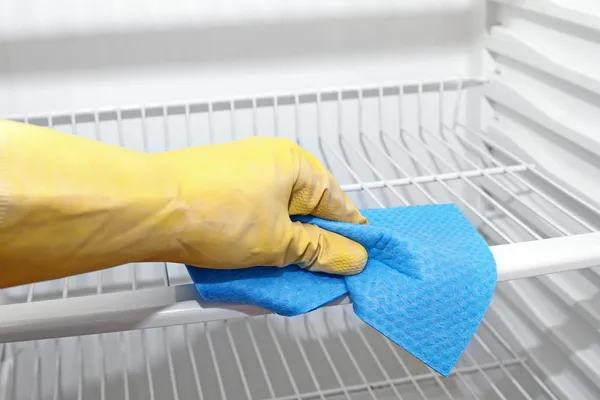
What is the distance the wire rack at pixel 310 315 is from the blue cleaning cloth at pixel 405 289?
45 cm

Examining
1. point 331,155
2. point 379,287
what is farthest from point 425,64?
point 379,287

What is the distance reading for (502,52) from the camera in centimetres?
106

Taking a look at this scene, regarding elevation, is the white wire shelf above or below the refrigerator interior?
below

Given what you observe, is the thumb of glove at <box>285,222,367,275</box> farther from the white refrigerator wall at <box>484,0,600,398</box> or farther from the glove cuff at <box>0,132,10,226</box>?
the white refrigerator wall at <box>484,0,600,398</box>

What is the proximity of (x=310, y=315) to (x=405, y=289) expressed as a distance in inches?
25.3

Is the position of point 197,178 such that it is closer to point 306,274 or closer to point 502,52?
point 306,274

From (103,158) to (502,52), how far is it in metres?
→ 0.77

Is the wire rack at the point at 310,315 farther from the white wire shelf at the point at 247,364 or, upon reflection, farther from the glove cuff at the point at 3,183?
the glove cuff at the point at 3,183

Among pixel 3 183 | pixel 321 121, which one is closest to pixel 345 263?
pixel 3 183

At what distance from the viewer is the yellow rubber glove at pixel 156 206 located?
0.44 meters

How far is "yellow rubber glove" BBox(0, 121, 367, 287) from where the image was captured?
438 mm

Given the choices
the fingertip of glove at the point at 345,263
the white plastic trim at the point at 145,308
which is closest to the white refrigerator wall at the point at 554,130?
the white plastic trim at the point at 145,308

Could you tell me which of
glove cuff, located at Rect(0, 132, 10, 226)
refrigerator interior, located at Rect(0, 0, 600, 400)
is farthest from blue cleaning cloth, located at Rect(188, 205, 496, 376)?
refrigerator interior, located at Rect(0, 0, 600, 400)

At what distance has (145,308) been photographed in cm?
55
